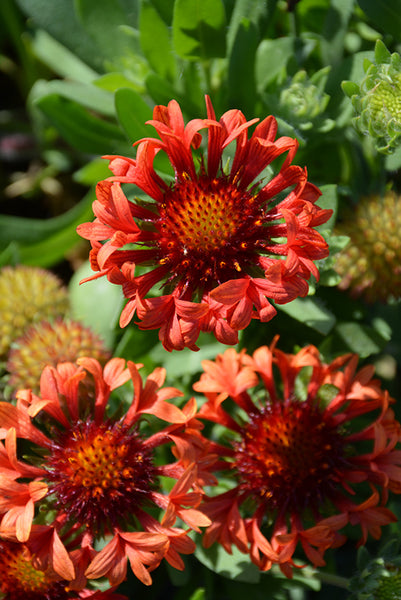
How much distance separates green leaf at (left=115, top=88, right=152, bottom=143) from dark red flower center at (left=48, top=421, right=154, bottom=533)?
0.91m

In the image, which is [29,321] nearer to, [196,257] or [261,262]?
[196,257]

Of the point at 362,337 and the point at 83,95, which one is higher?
the point at 83,95

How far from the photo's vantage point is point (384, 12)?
2.02 meters

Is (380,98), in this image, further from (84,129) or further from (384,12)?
(84,129)

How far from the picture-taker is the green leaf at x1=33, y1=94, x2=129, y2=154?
2.41 meters

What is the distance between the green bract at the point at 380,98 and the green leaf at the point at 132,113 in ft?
2.03

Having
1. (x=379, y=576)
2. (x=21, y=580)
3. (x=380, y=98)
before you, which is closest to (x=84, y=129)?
(x=380, y=98)

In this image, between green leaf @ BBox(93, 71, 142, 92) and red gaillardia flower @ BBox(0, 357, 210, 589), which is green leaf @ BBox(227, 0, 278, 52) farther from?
red gaillardia flower @ BBox(0, 357, 210, 589)

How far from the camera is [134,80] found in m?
2.35

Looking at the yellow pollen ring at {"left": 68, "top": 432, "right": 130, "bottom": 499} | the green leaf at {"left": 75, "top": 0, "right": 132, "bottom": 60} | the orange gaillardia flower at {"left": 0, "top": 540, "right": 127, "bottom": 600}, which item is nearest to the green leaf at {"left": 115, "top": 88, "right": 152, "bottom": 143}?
the green leaf at {"left": 75, "top": 0, "right": 132, "bottom": 60}

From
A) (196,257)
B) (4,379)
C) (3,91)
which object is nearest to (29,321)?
(4,379)

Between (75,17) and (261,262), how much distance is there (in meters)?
1.46

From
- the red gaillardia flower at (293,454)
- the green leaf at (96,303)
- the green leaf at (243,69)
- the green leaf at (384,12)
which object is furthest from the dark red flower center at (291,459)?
the green leaf at (384,12)

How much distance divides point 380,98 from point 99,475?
4.42 feet
